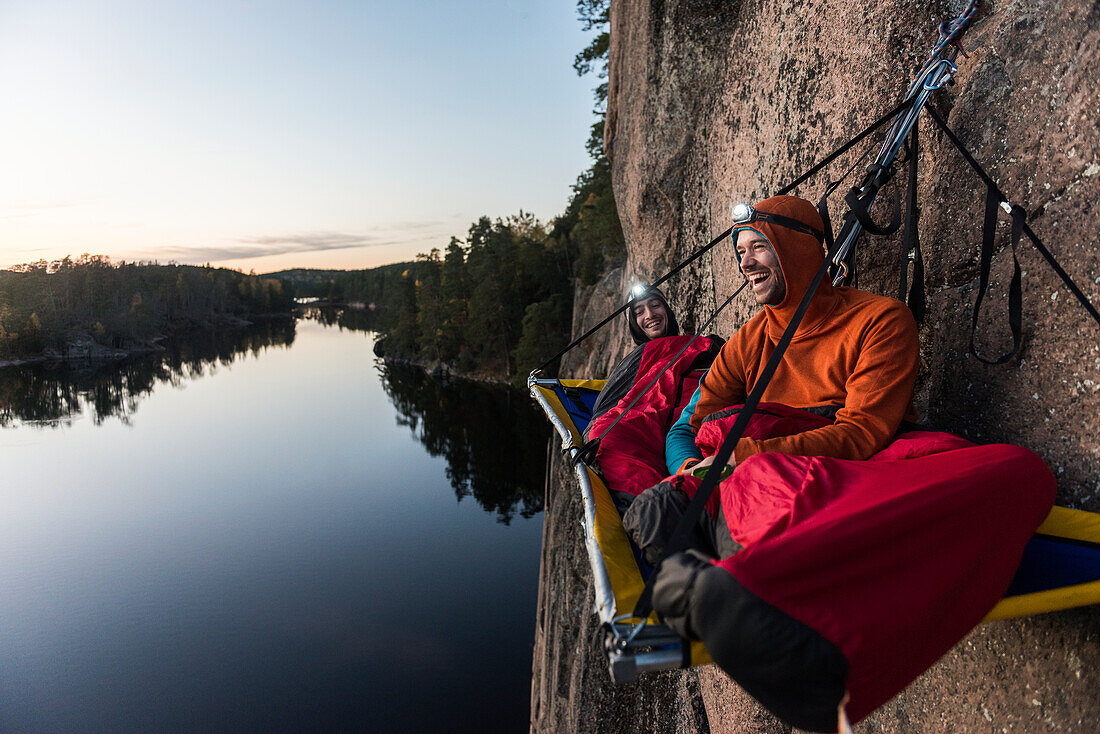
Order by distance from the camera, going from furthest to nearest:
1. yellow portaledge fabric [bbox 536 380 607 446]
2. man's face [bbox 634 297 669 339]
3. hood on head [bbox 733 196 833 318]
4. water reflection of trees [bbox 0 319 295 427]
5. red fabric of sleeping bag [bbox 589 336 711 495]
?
water reflection of trees [bbox 0 319 295 427] < man's face [bbox 634 297 669 339] < yellow portaledge fabric [bbox 536 380 607 446] < red fabric of sleeping bag [bbox 589 336 711 495] < hood on head [bbox 733 196 833 318]

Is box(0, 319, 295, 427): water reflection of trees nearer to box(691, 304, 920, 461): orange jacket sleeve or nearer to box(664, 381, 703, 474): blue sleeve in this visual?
box(664, 381, 703, 474): blue sleeve

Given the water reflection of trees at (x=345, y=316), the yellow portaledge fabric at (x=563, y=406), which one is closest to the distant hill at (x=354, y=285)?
the water reflection of trees at (x=345, y=316)

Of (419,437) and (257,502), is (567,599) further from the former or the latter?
(419,437)

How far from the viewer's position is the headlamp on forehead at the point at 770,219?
252cm

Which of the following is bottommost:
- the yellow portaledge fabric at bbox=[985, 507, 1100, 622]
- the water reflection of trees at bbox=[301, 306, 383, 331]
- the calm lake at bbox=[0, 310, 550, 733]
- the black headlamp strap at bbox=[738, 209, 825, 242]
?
the calm lake at bbox=[0, 310, 550, 733]

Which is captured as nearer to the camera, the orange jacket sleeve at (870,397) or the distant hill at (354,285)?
the orange jacket sleeve at (870,397)

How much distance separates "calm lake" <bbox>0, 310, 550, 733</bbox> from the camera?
779 inches

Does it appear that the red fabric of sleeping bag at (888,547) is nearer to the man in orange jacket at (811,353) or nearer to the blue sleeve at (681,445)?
the man in orange jacket at (811,353)

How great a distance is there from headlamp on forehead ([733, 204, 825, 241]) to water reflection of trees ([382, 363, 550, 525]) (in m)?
26.8

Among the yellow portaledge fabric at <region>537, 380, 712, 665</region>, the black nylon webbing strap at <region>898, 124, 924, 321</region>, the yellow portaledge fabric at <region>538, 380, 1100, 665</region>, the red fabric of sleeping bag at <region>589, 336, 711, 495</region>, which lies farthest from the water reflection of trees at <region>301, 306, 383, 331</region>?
the yellow portaledge fabric at <region>538, 380, 1100, 665</region>

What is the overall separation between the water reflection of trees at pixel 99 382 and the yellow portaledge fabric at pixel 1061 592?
60.3m

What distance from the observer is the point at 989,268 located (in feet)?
7.24

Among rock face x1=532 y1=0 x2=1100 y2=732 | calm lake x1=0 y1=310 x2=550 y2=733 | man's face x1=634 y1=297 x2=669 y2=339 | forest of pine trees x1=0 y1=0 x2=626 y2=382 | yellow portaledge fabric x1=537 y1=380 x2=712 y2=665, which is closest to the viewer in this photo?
yellow portaledge fabric x1=537 y1=380 x2=712 y2=665

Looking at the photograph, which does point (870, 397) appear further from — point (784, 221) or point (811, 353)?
point (784, 221)
